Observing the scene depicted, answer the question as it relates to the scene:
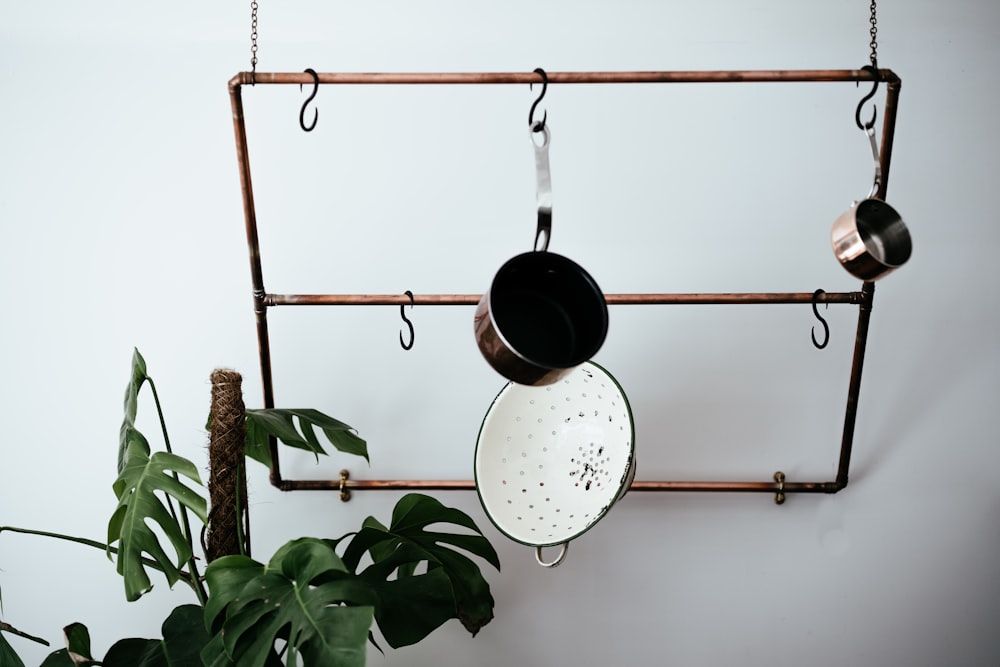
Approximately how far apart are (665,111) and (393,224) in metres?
0.50

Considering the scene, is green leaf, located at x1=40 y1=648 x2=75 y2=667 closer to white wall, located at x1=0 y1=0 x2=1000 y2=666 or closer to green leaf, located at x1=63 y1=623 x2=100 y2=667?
green leaf, located at x1=63 y1=623 x2=100 y2=667

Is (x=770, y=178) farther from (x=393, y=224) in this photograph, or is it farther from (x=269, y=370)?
(x=269, y=370)

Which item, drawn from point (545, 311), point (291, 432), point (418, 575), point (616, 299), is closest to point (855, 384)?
point (616, 299)

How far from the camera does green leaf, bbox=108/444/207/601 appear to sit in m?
1.05

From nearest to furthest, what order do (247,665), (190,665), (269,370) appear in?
(247,665) < (190,665) < (269,370)

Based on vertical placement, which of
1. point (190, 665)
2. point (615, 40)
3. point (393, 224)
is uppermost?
point (615, 40)

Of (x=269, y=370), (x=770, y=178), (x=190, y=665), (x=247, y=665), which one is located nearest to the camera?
(x=247, y=665)

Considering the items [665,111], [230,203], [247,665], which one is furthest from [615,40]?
[247,665]

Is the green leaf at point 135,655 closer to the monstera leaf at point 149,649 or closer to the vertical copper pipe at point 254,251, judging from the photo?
the monstera leaf at point 149,649

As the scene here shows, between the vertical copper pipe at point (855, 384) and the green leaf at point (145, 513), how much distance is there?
3.28 ft

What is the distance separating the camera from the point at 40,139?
1.50 metres

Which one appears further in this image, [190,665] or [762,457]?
[762,457]

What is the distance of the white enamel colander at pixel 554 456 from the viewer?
1.30 meters

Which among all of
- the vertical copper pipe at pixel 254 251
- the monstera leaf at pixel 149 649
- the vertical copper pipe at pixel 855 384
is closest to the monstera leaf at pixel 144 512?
the monstera leaf at pixel 149 649
